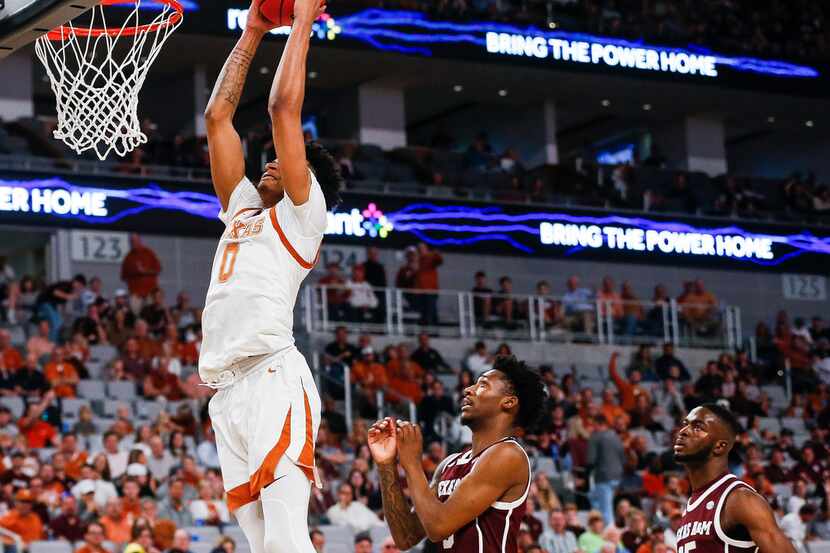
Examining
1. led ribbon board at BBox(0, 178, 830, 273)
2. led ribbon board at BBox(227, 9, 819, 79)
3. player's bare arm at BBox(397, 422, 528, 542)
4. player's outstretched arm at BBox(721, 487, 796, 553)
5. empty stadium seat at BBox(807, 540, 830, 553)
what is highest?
led ribbon board at BBox(227, 9, 819, 79)

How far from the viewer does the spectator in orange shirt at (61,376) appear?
1467 centimetres

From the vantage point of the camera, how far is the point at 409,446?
5199 millimetres

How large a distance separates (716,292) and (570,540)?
13928mm

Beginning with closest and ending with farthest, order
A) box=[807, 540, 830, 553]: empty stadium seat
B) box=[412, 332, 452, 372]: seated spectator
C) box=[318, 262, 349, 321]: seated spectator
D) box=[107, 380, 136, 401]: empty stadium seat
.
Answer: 1. box=[807, 540, 830, 553]: empty stadium seat
2. box=[107, 380, 136, 401]: empty stadium seat
3. box=[412, 332, 452, 372]: seated spectator
4. box=[318, 262, 349, 321]: seated spectator

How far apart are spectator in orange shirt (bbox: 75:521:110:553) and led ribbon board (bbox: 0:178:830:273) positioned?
732cm

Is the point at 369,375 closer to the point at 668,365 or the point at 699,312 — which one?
the point at 668,365

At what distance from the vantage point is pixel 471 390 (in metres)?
5.45

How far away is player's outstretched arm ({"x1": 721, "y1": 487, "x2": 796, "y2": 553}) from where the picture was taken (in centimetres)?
565

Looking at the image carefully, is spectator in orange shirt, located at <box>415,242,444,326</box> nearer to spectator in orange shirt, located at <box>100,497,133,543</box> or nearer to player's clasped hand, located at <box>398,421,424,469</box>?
spectator in orange shirt, located at <box>100,497,133,543</box>

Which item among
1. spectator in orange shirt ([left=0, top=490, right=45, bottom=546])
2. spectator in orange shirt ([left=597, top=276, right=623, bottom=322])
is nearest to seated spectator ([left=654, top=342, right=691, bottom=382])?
spectator in orange shirt ([left=597, top=276, right=623, bottom=322])

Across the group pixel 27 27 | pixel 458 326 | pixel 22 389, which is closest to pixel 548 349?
pixel 458 326

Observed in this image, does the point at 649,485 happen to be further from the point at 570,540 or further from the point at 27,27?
the point at 27,27

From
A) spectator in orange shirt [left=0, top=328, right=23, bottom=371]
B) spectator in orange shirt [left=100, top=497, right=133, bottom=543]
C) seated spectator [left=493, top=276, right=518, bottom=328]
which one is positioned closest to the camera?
spectator in orange shirt [left=100, top=497, right=133, bottom=543]

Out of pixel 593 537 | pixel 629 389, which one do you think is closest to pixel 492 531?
pixel 593 537
